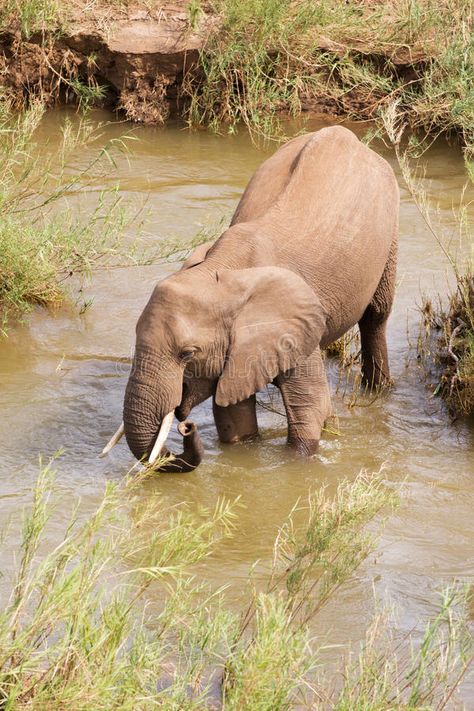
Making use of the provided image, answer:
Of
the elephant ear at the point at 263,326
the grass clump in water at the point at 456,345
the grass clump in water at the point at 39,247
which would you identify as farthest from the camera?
the grass clump in water at the point at 39,247

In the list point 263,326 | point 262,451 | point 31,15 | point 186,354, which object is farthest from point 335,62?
point 186,354

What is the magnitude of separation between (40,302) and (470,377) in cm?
278

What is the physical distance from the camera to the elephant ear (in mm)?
5852

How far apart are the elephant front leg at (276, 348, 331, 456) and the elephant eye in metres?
0.65

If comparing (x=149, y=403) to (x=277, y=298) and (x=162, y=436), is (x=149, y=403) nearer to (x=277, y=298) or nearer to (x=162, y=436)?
(x=162, y=436)

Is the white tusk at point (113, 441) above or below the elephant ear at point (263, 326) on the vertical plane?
below

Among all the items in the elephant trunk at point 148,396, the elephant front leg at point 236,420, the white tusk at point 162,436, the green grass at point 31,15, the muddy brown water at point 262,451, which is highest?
the green grass at point 31,15

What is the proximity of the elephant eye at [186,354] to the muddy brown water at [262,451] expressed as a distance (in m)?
0.69

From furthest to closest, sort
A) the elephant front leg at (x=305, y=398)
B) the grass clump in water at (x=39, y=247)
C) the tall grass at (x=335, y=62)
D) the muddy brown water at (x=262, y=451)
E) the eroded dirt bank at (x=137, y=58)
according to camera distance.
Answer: the eroded dirt bank at (x=137, y=58) → the tall grass at (x=335, y=62) → the grass clump in water at (x=39, y=247) → the elephant front leg at (x=305, y=398) → the muddy brown water at (x=262, y=451)

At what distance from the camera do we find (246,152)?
10602mm

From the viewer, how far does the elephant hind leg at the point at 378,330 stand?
7.19 meters

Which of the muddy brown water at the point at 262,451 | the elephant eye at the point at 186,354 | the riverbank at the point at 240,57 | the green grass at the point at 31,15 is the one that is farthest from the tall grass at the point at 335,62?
the elephant eye at the point at 186,354

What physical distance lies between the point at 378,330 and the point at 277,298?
145 centimetres

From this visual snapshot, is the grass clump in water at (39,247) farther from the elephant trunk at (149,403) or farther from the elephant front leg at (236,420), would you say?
the elephant trunk at (149,403)
